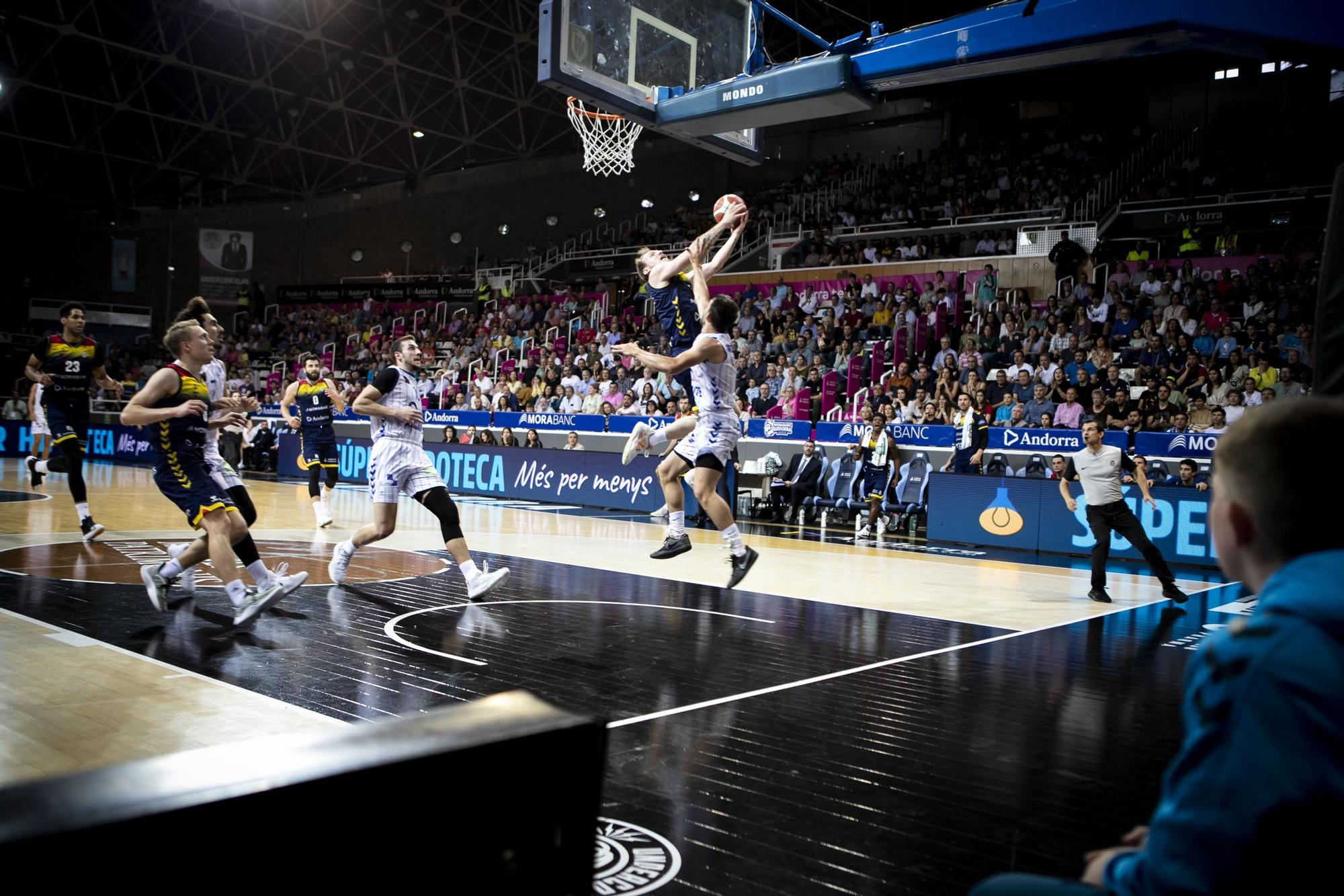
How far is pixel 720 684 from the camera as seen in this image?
18.0 ft

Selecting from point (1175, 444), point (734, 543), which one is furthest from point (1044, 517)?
point (734, 543)

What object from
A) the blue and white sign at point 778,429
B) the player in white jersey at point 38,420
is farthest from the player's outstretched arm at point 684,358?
the player in white jersey at point 38,420

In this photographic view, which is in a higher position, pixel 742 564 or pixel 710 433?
pixel 710 433

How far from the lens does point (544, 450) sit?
721 inches

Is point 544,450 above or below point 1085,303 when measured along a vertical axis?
below

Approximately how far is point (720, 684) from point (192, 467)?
3.76 metres

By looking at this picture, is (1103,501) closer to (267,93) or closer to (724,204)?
(724,204)

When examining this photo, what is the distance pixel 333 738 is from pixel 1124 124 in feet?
98.0

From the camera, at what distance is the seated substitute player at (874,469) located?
49.4 feet

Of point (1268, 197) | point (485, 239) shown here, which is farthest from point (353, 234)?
point (1268, 197)

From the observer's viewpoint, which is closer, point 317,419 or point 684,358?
point 684,358

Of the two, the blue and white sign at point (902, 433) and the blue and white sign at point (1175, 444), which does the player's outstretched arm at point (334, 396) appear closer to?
the blue and white sign at point (902, 433)

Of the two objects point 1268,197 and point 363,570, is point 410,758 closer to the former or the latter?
point 363,570

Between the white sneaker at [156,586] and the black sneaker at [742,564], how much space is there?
161 inches
